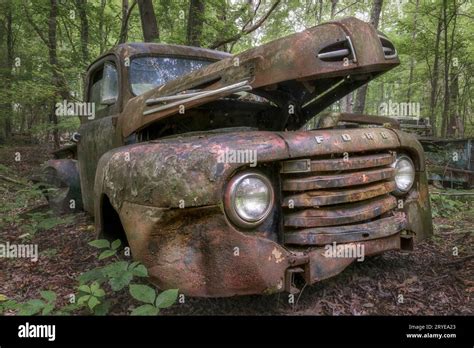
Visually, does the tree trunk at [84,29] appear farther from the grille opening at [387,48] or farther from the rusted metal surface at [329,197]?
the rusted metal surface at [329,197]

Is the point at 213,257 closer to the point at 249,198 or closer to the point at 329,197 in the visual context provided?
the point at 249,198

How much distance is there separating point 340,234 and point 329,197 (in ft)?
0.66

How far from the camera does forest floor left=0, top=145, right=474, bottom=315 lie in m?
2.18

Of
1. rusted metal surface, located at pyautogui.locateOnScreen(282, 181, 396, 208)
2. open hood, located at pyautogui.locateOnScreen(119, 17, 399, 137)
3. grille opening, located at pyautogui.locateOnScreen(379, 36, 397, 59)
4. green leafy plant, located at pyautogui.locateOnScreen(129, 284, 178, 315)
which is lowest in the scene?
green leafy plant, located at pyautogui.locateOnScreen(129, 284, 178, 315)

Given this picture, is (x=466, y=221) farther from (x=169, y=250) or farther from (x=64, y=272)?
(x=64, y=272)

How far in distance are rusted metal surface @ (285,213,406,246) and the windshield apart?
2.08 meters

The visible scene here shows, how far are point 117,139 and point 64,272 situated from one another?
1.21 metres

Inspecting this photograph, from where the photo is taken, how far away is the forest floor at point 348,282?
2176mm

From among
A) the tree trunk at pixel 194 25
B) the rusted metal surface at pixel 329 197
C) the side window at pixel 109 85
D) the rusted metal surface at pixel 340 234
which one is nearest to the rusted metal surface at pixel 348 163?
the rusted metal surface at pixel 329 197
